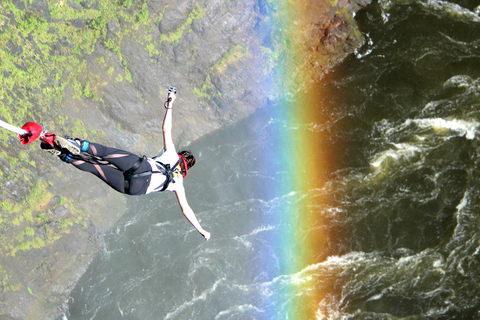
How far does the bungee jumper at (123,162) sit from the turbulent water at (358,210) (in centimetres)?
639

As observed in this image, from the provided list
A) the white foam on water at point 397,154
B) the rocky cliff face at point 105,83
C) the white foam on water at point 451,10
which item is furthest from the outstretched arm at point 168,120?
the white foam on water at point 451,10

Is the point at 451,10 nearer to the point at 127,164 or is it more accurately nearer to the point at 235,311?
the point at 235,311

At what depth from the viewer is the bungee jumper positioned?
6586mm

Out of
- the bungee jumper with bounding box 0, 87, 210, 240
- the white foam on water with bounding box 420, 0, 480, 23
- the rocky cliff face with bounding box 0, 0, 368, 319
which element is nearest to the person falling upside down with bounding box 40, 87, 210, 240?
the bungee jumper with bounding box 0, 87, 210, 240

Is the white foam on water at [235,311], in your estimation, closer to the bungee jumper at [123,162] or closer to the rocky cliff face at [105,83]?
the rocky cliff face at [105,83]

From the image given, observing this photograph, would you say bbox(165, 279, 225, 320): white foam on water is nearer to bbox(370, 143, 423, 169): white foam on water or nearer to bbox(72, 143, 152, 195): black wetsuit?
bbox(370, 143, 423, 169): white foam on water

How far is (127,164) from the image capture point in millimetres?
7250

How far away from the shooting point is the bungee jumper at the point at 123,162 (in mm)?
6586

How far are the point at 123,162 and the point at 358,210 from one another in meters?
8.30

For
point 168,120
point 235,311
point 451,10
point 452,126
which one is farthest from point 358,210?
point 168,120

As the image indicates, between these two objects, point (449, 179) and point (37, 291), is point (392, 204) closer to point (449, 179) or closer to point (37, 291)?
point (449, 179)

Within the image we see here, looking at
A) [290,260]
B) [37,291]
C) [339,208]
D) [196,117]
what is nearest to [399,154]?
[339,208]

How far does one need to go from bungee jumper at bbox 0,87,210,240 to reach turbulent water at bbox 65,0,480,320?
21.0ft

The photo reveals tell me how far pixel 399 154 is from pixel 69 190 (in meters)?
9.99
